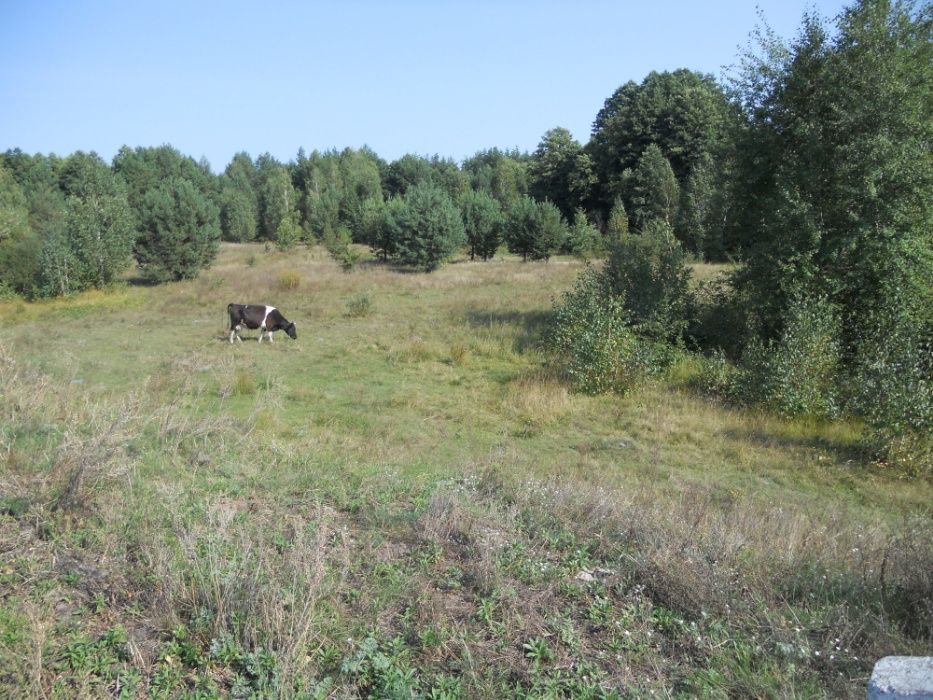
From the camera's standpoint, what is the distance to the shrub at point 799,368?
11.8m

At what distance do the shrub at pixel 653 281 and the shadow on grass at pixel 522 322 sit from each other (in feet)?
8.14

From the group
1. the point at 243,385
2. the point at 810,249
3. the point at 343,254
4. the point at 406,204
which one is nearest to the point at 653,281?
the point at 810,249

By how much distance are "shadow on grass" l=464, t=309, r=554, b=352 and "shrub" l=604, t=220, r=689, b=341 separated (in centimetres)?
248

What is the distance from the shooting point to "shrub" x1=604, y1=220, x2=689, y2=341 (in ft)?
53.4

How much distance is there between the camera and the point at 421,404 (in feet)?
41.4

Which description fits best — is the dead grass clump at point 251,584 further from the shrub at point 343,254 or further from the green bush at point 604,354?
the shrub at point 343,254

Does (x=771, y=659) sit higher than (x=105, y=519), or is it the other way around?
(x=105, y=519)

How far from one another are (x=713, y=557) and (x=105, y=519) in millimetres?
4370

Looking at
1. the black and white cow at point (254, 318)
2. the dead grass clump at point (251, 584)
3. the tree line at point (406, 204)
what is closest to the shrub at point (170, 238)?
the tree line at point (406, 204)

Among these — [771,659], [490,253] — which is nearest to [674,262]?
[771,659]

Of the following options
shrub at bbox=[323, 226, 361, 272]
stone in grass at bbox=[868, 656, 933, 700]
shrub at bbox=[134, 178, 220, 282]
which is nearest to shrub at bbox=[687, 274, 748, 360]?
stone in grass at bbox=[868, 656, 933, 700]

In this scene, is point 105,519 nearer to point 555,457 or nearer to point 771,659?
point 771,659

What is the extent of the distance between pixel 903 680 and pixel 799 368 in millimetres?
10516

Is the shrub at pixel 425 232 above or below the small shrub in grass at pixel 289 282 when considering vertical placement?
above
